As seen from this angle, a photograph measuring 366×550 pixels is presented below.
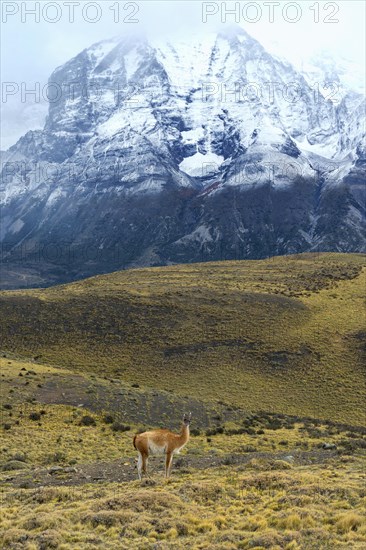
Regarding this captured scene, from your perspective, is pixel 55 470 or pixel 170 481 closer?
pixel 170 481

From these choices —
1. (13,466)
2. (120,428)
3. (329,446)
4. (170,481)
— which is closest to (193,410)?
(120,428)

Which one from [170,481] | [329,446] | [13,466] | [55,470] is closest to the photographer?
[170,481]

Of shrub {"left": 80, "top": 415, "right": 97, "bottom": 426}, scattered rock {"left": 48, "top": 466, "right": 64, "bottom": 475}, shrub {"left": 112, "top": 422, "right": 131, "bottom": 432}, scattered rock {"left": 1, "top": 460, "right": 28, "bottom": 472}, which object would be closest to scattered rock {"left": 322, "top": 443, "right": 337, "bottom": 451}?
shrub {"left": 112, "top": 422, "right": 131, "bottom": 432}

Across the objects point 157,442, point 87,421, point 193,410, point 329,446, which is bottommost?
point 193,410

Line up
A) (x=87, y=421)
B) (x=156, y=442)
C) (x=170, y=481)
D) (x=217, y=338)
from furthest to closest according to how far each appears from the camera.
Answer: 1. (x=217, y=338)
2. (x=87, y=421)
3. (x=170, y=481)
4. (x=156, y=442)

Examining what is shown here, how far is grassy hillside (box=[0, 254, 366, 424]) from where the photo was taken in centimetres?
5854

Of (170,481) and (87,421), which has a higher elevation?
(170,481)

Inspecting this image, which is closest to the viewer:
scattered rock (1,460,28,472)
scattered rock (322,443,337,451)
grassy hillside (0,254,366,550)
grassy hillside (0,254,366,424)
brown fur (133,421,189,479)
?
grassy hillside (0,254,366,550)

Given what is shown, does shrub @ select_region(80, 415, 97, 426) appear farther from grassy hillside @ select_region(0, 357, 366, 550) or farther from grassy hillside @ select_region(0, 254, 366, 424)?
grassy hillside @ select_region(0, 254, 366, 424)

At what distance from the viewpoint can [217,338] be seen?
235 feet

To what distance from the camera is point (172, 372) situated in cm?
6288

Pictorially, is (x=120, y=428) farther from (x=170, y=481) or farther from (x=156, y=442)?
(x=156, y=442)

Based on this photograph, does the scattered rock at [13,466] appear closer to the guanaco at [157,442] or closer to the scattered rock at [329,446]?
the guanaco at [157,442]

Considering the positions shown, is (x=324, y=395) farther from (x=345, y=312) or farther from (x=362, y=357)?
(x=345, y=312)
